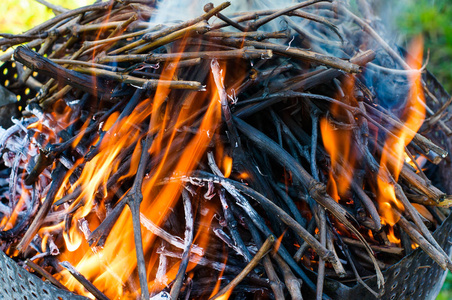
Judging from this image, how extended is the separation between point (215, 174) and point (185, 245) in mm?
167

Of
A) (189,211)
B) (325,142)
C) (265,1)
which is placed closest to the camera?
(189,211)

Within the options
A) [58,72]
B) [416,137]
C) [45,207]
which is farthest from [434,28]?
[45,207]

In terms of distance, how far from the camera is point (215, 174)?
2.84ft

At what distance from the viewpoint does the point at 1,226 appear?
3.43 feet

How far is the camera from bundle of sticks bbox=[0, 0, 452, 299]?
0.79m

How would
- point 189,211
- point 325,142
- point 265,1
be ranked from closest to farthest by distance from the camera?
point 189,211, point 325,142, point 265,1

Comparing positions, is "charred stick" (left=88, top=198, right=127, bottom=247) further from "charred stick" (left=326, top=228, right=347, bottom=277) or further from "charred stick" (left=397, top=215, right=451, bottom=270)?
"charred stick" (left=397, top=215, right=451, bottom=270)

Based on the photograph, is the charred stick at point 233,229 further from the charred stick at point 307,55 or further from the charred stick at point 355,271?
the charred stick at point 307,55

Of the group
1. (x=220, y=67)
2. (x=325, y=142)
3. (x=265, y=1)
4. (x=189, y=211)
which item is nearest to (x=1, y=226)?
(x=189, y=211)

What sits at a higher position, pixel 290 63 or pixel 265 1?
pixel 265 1

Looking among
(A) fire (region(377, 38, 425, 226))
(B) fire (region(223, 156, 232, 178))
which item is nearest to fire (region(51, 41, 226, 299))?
(B) fire (region(223, 156, 232, 178))

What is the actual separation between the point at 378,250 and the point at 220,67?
1.80 ft

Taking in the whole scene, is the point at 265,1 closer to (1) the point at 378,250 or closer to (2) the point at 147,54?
(2) the point at 147,54

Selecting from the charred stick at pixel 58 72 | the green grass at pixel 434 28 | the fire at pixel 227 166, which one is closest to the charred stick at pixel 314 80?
the fire at pixel 227 166
